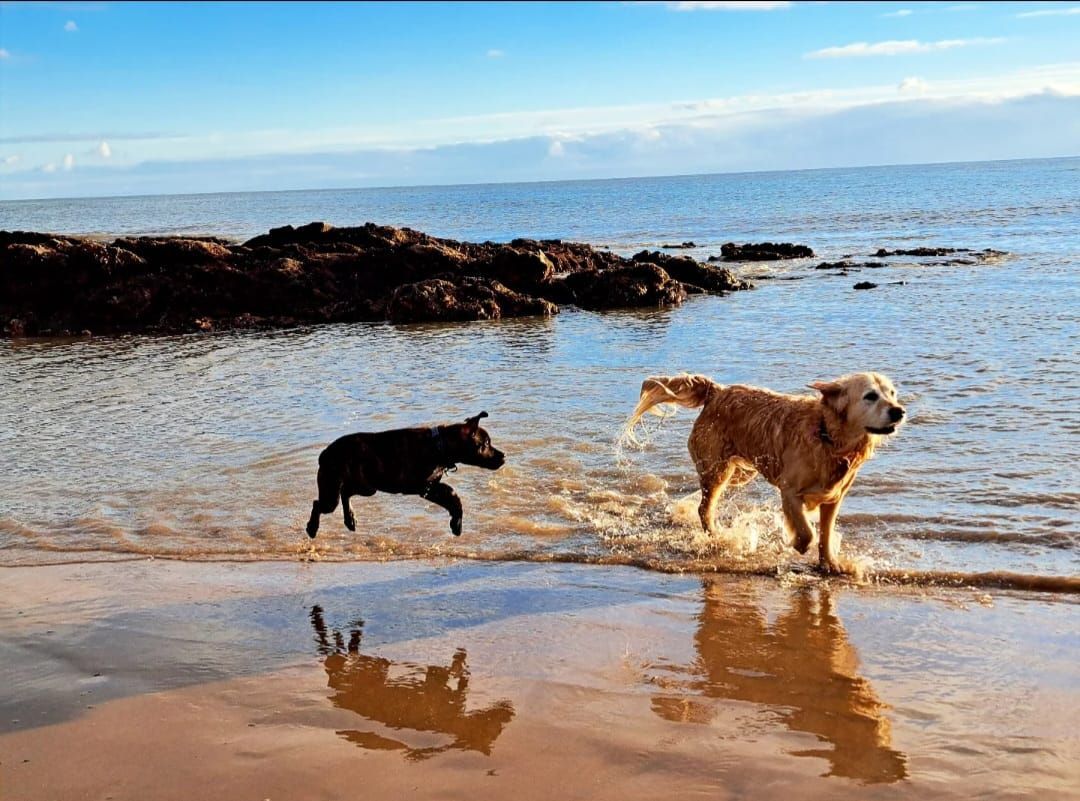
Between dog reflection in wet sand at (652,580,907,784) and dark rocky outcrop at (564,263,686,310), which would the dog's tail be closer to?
dog reflection in wet sand at (652,580,907,784)

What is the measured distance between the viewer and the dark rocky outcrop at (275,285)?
2166 cm

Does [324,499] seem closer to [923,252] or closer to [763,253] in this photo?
[763,253]

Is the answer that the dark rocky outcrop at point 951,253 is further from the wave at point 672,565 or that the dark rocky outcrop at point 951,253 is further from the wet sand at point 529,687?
the wet sand at point 529,687

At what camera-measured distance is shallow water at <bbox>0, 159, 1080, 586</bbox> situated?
7.81 m

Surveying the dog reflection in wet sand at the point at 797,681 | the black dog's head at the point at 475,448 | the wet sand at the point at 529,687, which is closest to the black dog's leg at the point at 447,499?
the black dog's head at the point at 475,448

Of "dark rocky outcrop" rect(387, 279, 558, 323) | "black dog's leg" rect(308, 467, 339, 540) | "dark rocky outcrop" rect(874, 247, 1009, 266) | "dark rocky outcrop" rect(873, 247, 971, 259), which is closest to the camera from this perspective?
"black dog's leg" rect(308, 467, 339, 540)

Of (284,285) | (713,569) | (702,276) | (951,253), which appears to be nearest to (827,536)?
(713,569)

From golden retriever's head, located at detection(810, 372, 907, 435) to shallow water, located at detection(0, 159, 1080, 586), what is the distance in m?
1.11

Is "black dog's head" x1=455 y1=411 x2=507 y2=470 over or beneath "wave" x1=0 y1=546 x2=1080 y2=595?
over

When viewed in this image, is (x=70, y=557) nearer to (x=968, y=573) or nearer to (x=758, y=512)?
(x=758, y=512)

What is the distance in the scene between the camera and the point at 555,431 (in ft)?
36.6

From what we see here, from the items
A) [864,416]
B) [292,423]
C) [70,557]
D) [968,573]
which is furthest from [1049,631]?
[292,423]

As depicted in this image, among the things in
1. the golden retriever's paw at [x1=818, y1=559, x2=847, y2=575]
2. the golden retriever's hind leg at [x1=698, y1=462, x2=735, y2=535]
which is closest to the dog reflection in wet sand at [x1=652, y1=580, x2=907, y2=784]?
the golden retriever's paw at [x1=818, y1=559, x2=847, y2=575]

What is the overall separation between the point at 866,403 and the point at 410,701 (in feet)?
11.4
